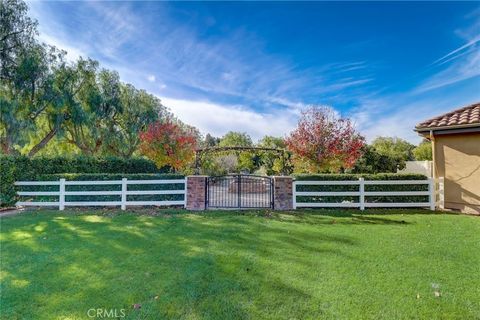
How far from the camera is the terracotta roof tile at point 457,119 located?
7.89 metres

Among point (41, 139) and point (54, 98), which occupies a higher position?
point (54, 98)

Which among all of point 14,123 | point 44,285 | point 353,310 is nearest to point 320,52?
point 353,310

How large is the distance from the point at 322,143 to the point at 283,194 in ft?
15.7

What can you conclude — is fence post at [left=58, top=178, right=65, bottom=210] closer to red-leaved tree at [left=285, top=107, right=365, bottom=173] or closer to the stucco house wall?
red-leaved tree at [left=285, top=107, right=365, bottom=173]

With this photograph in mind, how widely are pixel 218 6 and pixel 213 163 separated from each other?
1660 centimetres

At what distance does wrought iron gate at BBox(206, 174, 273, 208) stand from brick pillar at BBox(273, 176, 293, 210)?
23 cm

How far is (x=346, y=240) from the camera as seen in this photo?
4.91 m

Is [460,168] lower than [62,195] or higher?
higher

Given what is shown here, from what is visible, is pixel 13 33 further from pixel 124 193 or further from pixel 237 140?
pixel 237 140

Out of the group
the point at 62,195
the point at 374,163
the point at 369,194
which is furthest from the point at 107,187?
the point at 374,163

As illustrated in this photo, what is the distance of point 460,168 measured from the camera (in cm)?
807

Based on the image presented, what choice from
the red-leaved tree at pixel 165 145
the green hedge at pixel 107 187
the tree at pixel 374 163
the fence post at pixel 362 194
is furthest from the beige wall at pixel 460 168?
the red-leaved tree at pixel 165 145

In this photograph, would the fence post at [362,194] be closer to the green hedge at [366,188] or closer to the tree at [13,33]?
the green hedge at [366,188]

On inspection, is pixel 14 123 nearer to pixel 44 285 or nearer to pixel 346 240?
pixel 44 285
